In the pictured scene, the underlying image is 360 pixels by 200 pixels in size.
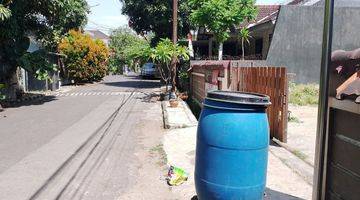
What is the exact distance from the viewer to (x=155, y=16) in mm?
26031

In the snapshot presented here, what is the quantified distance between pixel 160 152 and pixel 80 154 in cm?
147

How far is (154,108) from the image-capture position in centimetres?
1520

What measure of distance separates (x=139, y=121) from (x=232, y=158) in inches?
321

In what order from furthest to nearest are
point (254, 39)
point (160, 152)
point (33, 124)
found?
1. point (254, 39)
2. point (33, 124)
3. point (160, 152)

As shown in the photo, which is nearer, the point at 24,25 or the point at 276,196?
the point at 276,196

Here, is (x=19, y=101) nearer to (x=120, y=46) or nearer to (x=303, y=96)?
(x=303, y=96)

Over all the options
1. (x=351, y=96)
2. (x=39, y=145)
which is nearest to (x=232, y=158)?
(x=351, y=96)

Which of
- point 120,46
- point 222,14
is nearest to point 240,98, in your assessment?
point 222,14

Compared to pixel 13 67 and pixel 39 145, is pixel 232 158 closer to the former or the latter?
pixel 39 145

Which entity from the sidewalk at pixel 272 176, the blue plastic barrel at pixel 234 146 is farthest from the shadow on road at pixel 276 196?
the blue plastic barrel at pixel 234 146

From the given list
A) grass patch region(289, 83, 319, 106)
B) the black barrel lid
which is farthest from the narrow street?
grass patch region(289, 83, 319, 106)

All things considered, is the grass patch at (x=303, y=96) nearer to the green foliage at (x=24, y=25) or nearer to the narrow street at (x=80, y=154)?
the narrow street at (x=80, y=154)

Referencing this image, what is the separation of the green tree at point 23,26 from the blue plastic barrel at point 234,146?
12.9 metres

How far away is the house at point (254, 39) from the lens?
2098 cm
